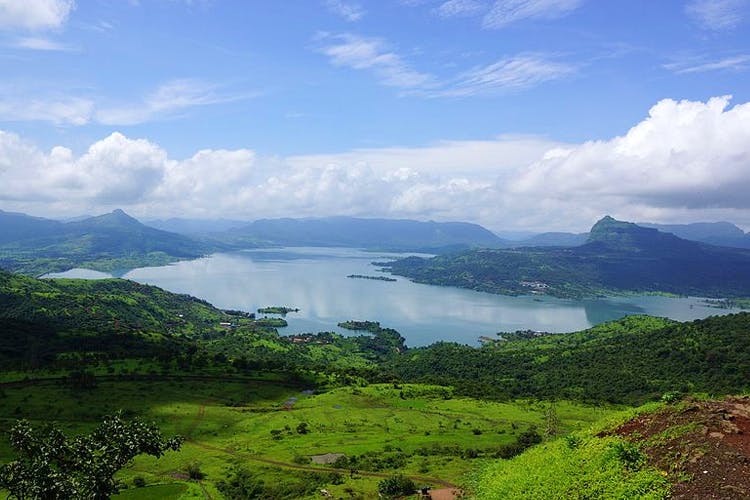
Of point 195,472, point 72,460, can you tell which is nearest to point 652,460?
point 72,460

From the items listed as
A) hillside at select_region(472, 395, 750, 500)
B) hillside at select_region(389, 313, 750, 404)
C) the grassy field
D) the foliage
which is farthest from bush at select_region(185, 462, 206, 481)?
hillside at select_region(389, 313, 750, 404)

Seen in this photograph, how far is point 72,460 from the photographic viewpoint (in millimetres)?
35719

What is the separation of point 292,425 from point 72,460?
49570mm

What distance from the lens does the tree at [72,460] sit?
32.2 meters

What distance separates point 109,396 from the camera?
310ft

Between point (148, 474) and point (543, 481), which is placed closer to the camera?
point (543, 481)

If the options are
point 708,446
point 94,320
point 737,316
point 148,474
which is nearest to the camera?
point 708,446

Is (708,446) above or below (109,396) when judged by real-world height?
above

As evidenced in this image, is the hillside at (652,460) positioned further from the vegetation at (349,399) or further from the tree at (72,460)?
the tree at (72,460)

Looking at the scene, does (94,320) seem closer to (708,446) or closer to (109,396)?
(109,396)

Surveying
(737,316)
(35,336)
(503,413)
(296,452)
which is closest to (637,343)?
(737,316)

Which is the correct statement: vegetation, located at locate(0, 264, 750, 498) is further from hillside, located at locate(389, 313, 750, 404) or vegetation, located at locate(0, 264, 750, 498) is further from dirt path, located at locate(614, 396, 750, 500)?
dirt path, located at locate(614, 396, 750, 500)

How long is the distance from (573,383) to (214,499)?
116 metres

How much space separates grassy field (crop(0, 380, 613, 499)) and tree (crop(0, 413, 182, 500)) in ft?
47.8
